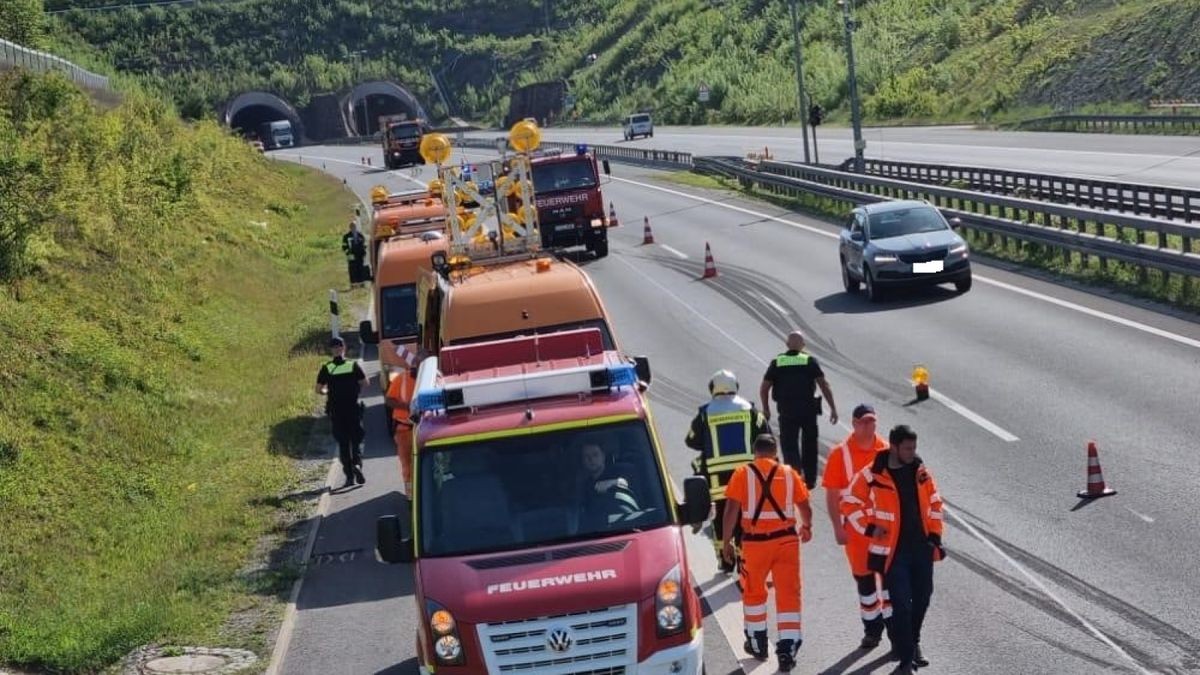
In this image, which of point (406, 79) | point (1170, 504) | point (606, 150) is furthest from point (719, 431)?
point (406, 79)

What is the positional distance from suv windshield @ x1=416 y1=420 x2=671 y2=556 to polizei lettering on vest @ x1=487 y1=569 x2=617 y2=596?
432 millimetres

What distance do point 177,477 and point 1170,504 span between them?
1083 cm

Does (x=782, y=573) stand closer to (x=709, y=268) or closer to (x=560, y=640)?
(x=560, y=640)

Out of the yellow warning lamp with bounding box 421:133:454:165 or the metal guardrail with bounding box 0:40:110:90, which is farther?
the metal guardrail with bounding box 0:40:110:90

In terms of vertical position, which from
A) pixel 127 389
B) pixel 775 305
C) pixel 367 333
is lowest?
pixel 775 305

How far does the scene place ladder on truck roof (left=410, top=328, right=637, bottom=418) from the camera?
10.5 m

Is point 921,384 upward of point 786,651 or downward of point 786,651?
downward

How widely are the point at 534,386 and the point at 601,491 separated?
87 centimetres

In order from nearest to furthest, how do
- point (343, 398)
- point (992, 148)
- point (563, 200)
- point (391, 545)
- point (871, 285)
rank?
1. point (391, 545)
2. point (343, 398)
3. point (871, 285)
4. point (563, 200)
5. point (992, 148)

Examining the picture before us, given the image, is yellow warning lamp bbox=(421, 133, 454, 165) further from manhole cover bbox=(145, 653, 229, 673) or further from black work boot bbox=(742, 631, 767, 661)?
black work boot bbox=(742, 631, 767, 661)

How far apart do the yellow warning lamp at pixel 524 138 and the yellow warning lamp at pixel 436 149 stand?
1243mm

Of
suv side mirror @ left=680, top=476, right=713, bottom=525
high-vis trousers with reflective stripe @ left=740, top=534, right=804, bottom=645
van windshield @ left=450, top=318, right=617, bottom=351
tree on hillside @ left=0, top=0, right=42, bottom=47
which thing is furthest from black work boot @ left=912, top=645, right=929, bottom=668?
tree on hillside @ left=0, top=0, right=42, bottom=47

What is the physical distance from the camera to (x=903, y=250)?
27594 mm

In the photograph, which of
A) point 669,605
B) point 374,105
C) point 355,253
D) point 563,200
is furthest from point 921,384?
point 374,105
